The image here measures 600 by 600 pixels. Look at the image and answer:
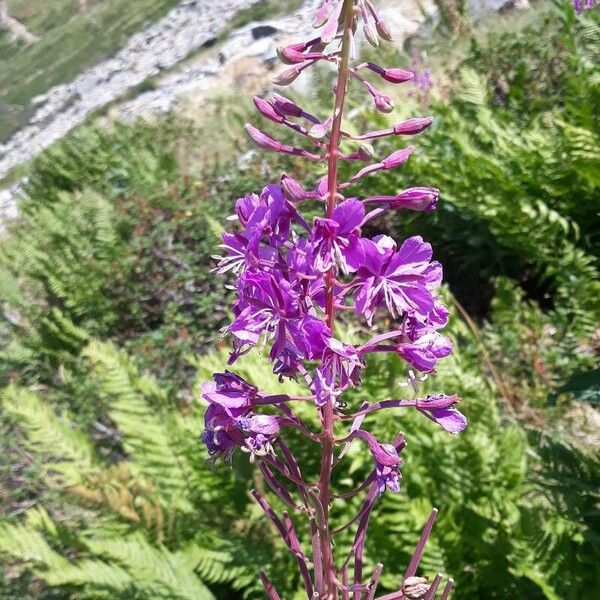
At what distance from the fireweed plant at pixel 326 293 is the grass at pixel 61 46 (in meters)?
48.5

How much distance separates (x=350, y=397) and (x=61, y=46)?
70160mm

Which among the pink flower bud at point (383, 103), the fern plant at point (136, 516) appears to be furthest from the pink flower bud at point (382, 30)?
the fern plant at point (136, 516)

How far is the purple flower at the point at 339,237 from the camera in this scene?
124 cm

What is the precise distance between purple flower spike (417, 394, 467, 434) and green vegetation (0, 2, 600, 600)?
1.06 metres

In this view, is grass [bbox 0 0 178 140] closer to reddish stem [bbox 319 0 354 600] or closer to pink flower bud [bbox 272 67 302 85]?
pink flower bud [bbox 272 67 302 85]

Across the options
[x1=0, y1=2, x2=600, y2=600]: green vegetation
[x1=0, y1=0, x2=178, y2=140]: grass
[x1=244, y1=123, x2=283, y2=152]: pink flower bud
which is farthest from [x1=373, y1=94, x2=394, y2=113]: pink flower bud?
[x1=0, y1=0, x2=178, y2=140]: grass

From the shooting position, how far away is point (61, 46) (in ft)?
213

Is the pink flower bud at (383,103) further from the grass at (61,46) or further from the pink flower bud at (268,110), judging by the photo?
the grass at (61,46)

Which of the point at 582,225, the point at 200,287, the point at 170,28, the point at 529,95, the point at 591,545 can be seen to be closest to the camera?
the point at 591,545

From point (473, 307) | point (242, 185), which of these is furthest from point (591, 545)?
point (242, 185)

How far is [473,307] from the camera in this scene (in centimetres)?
477

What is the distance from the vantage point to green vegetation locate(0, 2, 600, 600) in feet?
8.87

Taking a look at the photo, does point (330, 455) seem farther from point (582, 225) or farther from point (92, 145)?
point (92, 145)

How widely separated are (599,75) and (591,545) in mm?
3245
